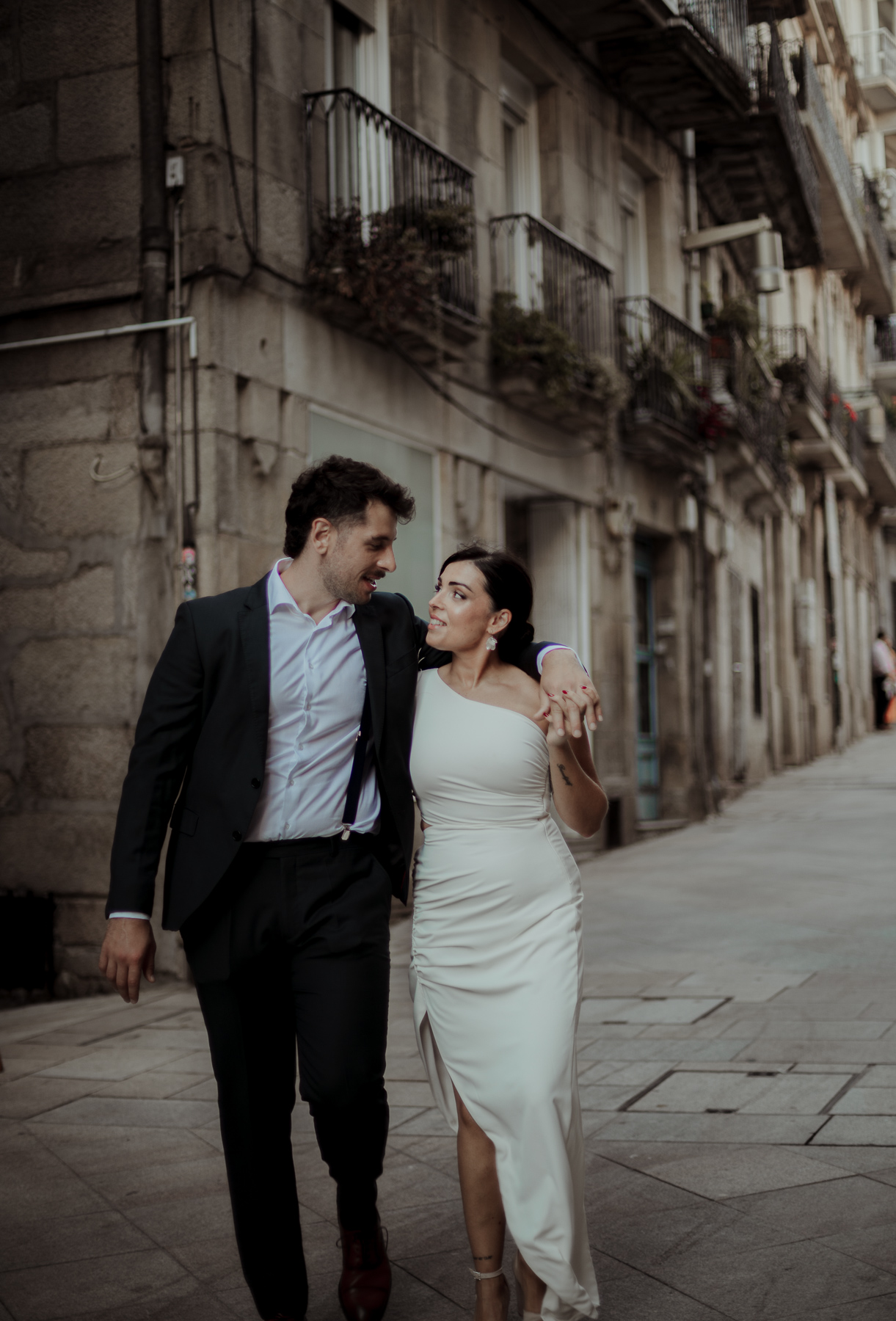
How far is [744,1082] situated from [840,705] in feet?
80.0

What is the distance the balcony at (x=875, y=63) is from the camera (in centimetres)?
3112

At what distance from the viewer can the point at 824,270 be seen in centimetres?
2745

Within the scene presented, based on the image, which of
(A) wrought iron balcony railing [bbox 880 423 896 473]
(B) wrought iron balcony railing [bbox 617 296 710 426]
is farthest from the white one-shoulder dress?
(A) wrought iron balcony railing [bbox 880 423 896 473]

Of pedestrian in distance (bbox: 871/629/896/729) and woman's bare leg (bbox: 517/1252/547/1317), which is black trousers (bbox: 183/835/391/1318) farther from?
pedestrian in distance (bbox: 871/629/896/729)

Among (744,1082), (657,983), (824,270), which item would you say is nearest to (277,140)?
(657,983)

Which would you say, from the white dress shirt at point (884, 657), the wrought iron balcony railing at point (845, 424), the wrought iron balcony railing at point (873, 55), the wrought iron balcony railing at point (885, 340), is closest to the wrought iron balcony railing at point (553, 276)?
the wrought iron balcony railing at point (845, 424)

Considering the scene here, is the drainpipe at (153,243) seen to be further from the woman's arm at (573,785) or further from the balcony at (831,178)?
the balcony at (831,178)

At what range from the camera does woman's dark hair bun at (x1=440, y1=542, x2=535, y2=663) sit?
3383mm

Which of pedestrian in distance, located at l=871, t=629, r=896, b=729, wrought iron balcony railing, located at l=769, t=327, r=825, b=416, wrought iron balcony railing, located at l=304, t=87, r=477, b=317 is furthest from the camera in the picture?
pedestrian in distance, located at l=871, t=629, r=896, b=729

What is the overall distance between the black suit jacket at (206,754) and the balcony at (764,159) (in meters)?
13.8

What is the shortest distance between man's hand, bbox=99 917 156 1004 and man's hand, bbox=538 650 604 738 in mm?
926

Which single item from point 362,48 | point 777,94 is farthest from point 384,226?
point 777,94

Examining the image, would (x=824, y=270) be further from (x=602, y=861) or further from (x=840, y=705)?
(x=602, y=861)

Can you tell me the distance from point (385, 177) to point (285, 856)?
7448 millimetres
